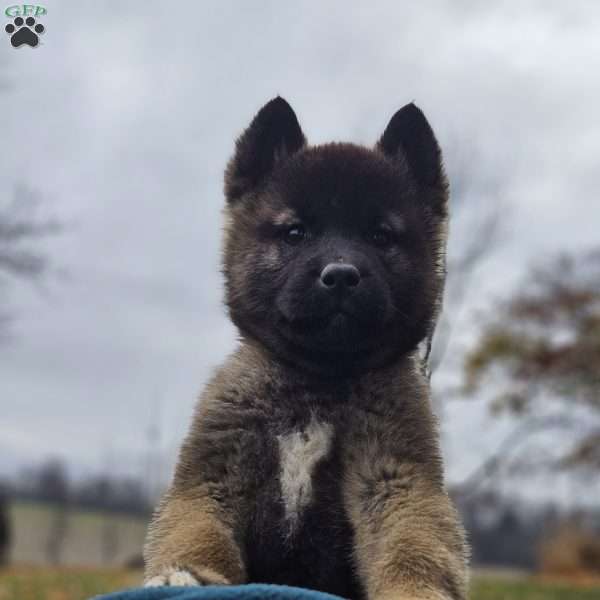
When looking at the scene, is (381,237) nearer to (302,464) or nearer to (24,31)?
(302,464)

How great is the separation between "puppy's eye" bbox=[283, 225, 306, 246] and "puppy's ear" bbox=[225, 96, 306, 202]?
0.17 meters

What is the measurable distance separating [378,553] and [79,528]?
3151 cm

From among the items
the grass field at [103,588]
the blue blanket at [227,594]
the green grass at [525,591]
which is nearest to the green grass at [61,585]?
the grass field at [103,588]

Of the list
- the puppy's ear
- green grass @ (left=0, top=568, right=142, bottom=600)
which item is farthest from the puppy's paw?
green grass @ (left=0, top=568, right=142, bottom=600)

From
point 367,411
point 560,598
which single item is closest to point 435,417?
point 367,411

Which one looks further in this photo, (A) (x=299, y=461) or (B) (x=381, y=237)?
(B) (x=381, y=237)

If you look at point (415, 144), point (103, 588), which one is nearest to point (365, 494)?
point (415, 144)

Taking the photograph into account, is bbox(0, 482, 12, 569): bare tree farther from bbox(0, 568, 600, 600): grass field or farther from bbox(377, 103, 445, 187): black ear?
bbox(377, 103, 445, 187): black ear

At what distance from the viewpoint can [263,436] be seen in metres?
2.11

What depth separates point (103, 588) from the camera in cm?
1486

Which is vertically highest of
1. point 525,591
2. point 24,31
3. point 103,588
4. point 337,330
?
point 24,31

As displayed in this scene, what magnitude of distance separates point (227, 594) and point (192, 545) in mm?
235

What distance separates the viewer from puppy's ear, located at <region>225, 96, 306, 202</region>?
7.68 feet

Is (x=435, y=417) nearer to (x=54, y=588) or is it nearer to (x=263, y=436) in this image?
(x=263, y=436)
